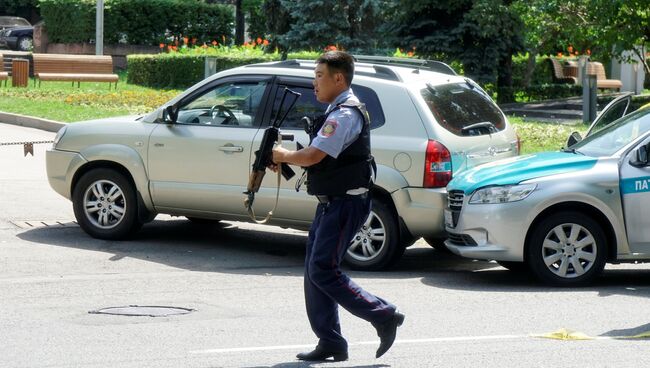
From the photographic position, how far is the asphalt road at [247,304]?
699 centimetres

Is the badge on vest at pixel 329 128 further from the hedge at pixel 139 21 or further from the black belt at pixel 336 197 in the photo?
the hedge at pixel 139 21

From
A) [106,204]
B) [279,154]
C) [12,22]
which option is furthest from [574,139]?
[12,22]

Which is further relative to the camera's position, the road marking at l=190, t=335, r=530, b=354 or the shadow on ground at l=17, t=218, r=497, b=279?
the shadow on ground at l=17, t=218, r=497, b=279

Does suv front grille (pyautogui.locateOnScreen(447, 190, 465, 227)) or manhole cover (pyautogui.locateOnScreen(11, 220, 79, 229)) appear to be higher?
suv front grille (pyautogui.locateOnScreen(447, 190, 465, 227))

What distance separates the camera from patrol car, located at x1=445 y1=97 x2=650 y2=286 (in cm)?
948

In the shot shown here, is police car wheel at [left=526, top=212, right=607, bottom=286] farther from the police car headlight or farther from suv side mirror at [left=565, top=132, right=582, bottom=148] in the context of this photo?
suv side mirror at [left=565, top=132, right=582, bottom=148]

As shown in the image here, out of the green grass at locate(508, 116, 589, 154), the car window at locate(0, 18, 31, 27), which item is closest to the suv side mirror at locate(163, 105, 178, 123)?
the green grass at locate(508, 116, 589, 154)

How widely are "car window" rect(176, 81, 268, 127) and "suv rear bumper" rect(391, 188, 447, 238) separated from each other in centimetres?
156

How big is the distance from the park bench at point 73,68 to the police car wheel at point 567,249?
67.7 feet

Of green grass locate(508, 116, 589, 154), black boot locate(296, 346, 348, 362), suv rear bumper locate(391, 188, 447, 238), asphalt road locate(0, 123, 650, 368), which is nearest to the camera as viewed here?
black boot locate(296, 346, 348, 362)

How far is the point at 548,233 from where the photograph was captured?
9.55 metres

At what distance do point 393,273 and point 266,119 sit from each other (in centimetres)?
172

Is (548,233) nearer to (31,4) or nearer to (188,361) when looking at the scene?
(188,361)

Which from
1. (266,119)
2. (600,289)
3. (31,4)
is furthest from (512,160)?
(31,4)
